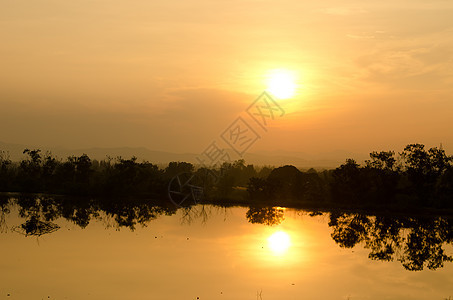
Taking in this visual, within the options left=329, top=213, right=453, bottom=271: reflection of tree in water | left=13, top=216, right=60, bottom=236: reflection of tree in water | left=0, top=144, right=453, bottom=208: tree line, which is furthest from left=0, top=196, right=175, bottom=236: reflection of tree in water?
left=329, top=213, right=453, bottom=271: reflection of tree in water

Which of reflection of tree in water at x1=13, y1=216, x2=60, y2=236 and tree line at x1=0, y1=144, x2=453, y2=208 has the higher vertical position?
tree line at x1=0, y1=144, x2=453, y2=208

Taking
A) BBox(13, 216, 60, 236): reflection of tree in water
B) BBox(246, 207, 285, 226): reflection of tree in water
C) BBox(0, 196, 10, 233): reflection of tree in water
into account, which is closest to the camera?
BBox(13, 216, 60, 236): reflection of tree in water

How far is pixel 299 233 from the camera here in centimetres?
3125

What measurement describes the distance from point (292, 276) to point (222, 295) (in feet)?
13.1

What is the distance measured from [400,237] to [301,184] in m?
18.0

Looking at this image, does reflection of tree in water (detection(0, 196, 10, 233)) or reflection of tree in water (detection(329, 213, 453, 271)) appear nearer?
reflection of tree in water (detection(329, 213, 453, 271))

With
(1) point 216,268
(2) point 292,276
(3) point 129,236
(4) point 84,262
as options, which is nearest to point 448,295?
(2) point 292,276

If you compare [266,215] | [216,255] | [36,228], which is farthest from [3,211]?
[266,215]

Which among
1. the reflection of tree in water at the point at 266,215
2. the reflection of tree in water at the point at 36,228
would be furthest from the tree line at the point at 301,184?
the reflection of tree in water at the point at 36,228

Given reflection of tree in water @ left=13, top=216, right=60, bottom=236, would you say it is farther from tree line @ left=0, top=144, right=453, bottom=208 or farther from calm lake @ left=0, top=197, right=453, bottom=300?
tree line @ left=0, top=144, right=453, bottom=208

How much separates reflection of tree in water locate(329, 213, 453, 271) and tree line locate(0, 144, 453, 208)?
5.35 m

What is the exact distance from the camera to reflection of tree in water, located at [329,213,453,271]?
1002 inches

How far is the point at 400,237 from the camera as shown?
30844mm

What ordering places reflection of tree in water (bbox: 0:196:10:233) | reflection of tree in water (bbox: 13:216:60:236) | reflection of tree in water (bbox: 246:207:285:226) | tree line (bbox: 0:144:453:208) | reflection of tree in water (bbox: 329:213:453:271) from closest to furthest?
reflection of tree in water (bbox: 329:213:453:271) → reflection of tree in water (bbox: 13:216:60:236) → reflection of tree in water (bbox: 0:196:10:233) → reflection of tree in water (bbox: 246:207:285:226) → tree line (bbox: 0:144:453:208)
